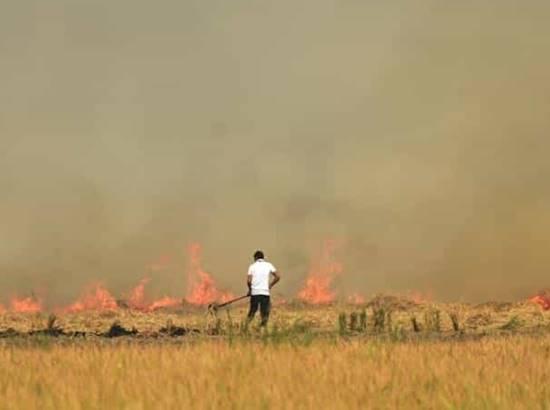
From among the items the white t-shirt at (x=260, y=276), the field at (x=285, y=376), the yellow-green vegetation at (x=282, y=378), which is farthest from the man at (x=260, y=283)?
the yellow-green vegetation at (x=282, y=378)

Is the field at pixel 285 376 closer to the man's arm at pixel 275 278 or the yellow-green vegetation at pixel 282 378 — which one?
the yellow-green vegetation at pixel 282 378

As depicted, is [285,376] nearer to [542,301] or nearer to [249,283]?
[249,283]

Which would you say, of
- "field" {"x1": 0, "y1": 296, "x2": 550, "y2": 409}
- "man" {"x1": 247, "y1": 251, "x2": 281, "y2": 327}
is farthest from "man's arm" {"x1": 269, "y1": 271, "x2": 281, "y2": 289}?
"field" {"x1": 0, "y1": 296, "x2": 550, "y2": 409}

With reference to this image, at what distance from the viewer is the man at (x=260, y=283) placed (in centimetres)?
2509

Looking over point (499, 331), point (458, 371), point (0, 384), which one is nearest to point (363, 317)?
point (499, 331)

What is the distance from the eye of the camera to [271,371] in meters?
11.1

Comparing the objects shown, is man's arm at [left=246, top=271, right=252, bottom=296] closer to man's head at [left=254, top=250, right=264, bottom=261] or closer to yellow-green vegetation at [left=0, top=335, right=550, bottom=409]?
man's head at [left=254, top=250, right=264, bottom=261]

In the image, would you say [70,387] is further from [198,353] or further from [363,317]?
[363,317]

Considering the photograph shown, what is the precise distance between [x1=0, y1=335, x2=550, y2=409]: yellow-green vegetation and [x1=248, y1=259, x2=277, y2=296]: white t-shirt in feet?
34.3

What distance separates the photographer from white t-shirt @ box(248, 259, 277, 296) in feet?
82.3

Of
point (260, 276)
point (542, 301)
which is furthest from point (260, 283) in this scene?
point (542, 301)

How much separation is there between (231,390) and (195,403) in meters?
0.91

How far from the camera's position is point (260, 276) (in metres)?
25.2

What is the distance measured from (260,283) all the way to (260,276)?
16 cm
